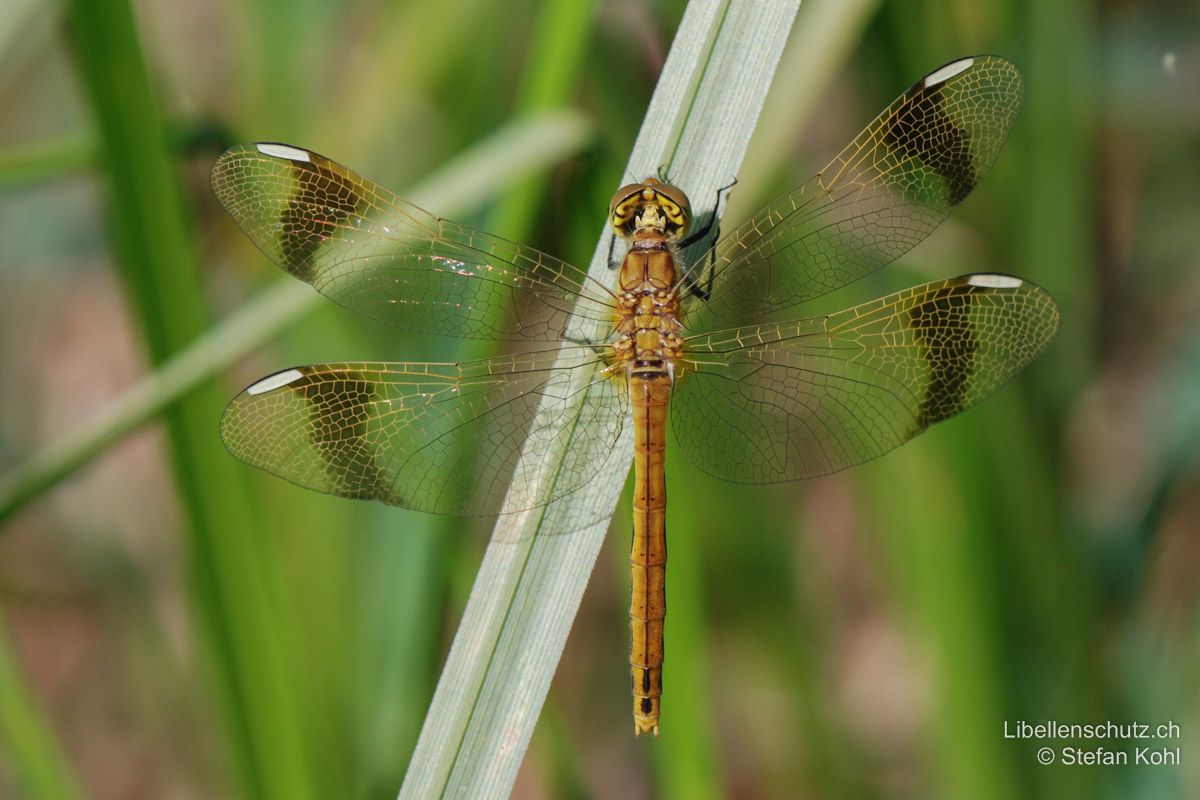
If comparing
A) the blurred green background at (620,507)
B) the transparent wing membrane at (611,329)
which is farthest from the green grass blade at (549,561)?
the blurred green background at (620,507)

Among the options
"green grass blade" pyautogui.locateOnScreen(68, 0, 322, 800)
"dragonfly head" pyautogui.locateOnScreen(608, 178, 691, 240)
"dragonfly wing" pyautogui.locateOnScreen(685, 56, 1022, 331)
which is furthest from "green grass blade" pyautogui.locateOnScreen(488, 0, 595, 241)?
"green grass blade" pyautogui.locateOnScreen(68, 0, 322, 800)

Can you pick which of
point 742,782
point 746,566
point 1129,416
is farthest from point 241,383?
point 1129,416

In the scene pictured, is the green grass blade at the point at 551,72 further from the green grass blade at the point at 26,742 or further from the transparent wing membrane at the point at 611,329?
the green grass blade at the point at 26,742

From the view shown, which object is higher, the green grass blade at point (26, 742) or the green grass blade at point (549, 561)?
the green grass blade at point (549, 561)

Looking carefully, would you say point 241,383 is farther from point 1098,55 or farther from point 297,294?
point 1098,55

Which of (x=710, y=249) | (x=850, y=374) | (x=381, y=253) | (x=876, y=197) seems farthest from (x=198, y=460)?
(x=876, y=197)

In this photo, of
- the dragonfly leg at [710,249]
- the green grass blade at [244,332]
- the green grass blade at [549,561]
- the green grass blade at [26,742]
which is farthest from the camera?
the green grass blade at [26,742]
